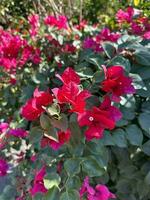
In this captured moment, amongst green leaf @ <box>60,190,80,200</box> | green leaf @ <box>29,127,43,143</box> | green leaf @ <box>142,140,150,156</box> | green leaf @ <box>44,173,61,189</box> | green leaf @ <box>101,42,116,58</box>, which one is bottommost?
green leaf @ <box>142,140,150,156</box>

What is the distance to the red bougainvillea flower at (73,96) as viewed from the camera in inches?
47.8

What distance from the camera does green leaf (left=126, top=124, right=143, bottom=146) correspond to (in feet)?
4.97

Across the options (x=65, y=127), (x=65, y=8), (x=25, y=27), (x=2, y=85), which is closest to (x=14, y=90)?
(x=2, y=85)

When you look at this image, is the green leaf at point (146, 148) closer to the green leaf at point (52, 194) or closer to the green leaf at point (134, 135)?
the green leaf at point (134, 135)

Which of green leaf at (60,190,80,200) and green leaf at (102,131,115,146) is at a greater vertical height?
green leaf at (60,190,80,200)

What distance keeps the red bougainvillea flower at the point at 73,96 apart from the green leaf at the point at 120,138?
1.08ft

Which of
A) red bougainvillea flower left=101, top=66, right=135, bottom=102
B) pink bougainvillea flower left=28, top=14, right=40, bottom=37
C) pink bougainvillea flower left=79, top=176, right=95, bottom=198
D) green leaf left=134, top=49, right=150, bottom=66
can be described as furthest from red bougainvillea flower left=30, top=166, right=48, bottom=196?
pink bougainvillea flower left=28, top=14, right=40, bottom=37

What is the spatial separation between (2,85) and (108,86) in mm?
1435

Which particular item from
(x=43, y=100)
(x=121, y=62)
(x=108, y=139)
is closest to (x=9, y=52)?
(x=121, y=62)

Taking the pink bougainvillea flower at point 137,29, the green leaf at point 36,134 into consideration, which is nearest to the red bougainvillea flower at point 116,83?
the green leaf at point 36,134

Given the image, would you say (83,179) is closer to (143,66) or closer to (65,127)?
(65,127)

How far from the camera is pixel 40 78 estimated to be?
2197 mm

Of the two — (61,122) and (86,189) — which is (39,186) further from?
(61,122)

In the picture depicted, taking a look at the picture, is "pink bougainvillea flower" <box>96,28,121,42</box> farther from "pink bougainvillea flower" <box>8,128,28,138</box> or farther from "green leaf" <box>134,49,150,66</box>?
"pink bougainvillea flower" <box>8,128,28,138</box>
